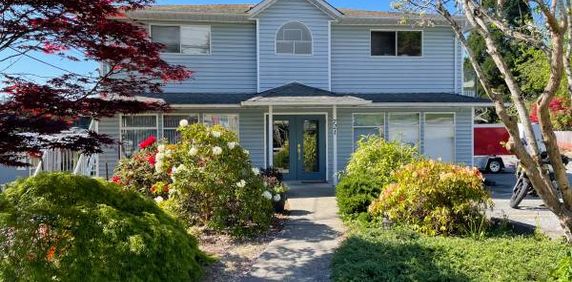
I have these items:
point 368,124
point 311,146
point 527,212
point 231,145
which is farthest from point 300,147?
point 231,145

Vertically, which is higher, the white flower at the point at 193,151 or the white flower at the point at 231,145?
the white flower at the point at 231,145

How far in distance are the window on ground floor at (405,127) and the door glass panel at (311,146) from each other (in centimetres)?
264

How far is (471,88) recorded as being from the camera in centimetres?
4056

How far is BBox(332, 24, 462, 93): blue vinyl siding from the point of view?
15.6 m

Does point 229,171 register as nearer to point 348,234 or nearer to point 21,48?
point 348,234

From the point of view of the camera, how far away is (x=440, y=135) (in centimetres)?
1595

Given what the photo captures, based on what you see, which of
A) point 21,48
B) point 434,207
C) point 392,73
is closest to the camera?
point 21,48

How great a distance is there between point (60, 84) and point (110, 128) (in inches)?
368

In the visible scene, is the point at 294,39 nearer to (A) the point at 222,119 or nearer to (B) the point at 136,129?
(A) the point at 222,119

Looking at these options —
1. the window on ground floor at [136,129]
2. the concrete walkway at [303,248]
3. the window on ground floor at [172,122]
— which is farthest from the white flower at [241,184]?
the window on ground floor at [136,129]

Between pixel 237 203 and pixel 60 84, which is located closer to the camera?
pixel 60 84

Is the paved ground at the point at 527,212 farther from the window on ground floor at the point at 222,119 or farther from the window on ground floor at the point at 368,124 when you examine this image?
the window on ground floor at the point at 222,119

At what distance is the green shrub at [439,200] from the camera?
705 cm

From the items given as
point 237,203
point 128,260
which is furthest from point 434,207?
point 128,260
